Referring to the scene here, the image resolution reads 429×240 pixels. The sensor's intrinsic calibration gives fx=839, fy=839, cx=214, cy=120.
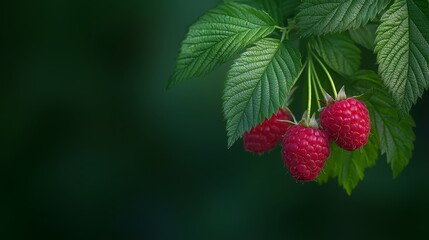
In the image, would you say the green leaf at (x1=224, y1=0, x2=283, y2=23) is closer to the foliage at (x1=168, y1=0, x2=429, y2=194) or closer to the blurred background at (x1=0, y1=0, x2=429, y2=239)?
the foliage at (x1=168, y1=0, x2=429, y2=194)

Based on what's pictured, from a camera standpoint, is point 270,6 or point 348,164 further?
point 348,164

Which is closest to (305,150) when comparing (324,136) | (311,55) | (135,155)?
(324,136)

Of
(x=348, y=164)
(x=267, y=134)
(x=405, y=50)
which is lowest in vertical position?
(x=348, y=164)

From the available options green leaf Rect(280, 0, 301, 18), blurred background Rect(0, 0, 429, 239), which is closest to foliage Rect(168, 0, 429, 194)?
green leaf Rect(280, 0, 301, 18)

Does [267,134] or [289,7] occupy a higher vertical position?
[289,7]

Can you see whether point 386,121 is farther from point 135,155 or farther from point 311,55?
point 135,155

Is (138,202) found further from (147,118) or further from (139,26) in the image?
(139,26)

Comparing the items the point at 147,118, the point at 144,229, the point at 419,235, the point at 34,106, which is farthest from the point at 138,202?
the point at 419,235
